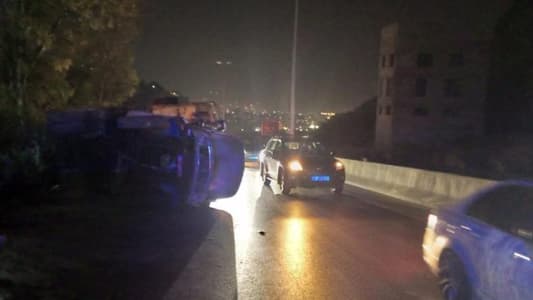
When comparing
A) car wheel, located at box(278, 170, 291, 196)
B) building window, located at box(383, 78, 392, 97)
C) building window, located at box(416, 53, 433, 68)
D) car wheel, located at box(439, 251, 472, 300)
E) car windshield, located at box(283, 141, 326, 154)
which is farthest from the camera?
building window, located at box(383, 78, 392, 97)

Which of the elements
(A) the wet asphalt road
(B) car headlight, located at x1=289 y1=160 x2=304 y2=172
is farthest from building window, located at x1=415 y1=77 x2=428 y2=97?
(A) the wet asphalt road

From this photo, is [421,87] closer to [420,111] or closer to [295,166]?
[420,111]

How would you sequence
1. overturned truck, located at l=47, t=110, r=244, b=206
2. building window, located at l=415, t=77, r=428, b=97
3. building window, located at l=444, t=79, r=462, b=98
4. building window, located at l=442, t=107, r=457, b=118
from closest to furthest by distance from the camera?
overturned truck, located at l=47, t=110, r=244, b=206 → building window, located at l=444, t=79, r=462, b=98 → building window, located at l=442, t=107, r=457, b=118 → building window, located at l=415, t=77, r=428, b=97

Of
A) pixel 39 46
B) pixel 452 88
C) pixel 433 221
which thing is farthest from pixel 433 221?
pixel 452 88

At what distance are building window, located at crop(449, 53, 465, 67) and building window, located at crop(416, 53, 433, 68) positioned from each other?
7.39 feet

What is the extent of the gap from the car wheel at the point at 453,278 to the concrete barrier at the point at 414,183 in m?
6.11

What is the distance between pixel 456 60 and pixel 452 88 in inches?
125

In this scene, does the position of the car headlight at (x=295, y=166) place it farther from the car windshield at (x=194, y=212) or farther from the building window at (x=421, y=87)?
the building window at (x=421, y=87)

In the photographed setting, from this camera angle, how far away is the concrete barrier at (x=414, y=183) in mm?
15008

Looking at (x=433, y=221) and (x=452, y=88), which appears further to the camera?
(x=452, y=88)

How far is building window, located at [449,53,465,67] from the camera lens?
6744 cm

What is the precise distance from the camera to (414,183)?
59.1ft

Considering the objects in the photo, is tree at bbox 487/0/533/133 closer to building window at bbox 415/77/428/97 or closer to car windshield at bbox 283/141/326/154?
building window at bbox 415/77/428/97

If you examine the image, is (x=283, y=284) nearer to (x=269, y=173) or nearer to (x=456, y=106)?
(x=269, y=173)
